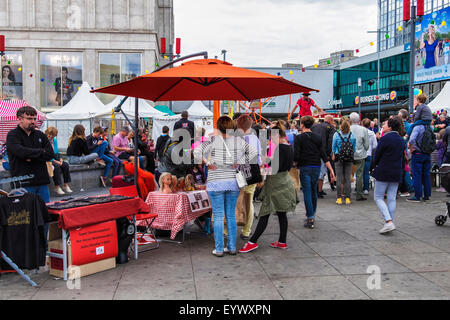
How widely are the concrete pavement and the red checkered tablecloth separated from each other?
0.35 meters

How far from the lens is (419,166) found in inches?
420

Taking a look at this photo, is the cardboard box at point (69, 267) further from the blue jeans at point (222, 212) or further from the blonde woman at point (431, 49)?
the blonde woman at point (431, 49)

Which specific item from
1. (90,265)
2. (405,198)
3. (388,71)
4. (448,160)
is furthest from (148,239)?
(388,71)

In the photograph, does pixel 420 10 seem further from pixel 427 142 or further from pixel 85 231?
pixel 85 231

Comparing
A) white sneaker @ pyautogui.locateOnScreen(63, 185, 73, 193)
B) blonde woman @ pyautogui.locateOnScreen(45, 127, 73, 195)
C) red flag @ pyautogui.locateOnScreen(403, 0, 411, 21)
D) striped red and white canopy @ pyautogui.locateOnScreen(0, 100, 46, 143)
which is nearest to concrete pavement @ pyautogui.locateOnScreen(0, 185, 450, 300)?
blonde woman @ pyautogui.locateOnScreen(45, 127, 73, 195)

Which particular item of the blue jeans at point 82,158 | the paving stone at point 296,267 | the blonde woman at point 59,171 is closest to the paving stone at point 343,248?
the paving stone at point 296,267

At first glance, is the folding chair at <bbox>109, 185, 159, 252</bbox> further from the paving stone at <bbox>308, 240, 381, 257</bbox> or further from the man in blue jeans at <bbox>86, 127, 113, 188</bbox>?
the man in blue jeans at <bbox>86, 127, 113, 188</bbox>

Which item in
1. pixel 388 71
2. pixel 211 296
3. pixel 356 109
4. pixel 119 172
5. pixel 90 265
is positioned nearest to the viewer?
pixel 211 296

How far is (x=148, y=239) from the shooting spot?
729 centimetres

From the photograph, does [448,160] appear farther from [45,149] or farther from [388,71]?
[388,71]

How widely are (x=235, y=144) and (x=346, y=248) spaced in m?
2.27

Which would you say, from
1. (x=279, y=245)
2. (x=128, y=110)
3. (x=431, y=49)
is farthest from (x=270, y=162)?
(x=431, y=49)

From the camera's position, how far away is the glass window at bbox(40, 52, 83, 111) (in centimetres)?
3388

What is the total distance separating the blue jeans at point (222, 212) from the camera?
20.0 ft
